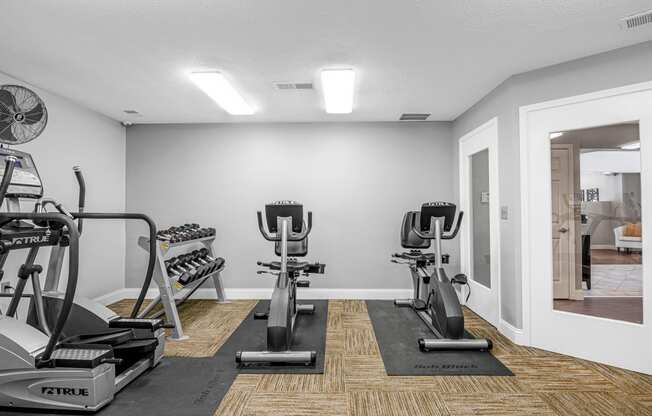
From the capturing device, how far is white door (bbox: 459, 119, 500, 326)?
3822 millimetres

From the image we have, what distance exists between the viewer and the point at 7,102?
2.47 metres

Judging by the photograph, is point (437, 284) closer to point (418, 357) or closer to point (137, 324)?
point (418, 357)

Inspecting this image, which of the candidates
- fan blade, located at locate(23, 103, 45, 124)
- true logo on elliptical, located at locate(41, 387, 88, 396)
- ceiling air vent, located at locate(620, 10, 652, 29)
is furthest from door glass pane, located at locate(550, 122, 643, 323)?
fan blade, located at locate(23, 103, 45, 124)

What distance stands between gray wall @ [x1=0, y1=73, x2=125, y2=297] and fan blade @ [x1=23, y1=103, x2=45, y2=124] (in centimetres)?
121

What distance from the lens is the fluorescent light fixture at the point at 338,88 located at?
3184 millimetres

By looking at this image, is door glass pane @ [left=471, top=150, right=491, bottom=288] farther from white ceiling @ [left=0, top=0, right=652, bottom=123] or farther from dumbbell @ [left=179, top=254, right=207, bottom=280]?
dumbbell @ [left=179, top=254, right=207, bottom=280]

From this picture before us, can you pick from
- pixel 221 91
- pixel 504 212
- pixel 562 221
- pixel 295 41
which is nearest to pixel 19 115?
pixel 221 91

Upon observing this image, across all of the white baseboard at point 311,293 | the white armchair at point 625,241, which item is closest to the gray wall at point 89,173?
the white baseboard at point 311,293

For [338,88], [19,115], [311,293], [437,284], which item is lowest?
[311,293]

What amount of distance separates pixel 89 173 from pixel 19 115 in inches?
81.0

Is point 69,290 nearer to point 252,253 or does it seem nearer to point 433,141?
point 252,253

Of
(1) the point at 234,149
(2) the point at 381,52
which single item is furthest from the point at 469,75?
(1) the point at 234,149

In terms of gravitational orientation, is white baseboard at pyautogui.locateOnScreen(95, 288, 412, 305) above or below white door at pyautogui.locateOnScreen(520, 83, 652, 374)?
below

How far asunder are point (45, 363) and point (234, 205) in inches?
123
